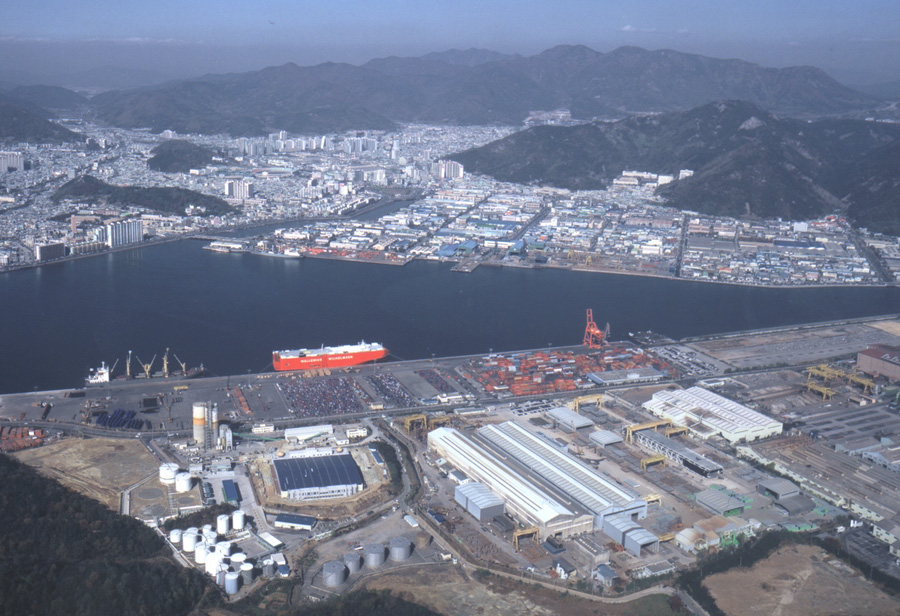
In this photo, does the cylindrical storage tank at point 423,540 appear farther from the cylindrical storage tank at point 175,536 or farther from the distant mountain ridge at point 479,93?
the distant mountain ridge at point 479,93

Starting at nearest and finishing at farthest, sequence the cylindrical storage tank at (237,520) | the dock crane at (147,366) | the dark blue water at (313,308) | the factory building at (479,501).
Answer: the cylindrical storage tank at (237,520), the factory building at (479,501), the dock crane at (147,366), the dark blue water at (313,308)

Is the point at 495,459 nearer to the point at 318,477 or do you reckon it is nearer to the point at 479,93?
the point at 318,477

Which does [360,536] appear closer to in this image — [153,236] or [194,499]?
[194,499]

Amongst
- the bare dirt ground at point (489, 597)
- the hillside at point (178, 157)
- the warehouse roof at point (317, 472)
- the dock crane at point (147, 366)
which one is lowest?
the bare dirt ground at point (489, 597)

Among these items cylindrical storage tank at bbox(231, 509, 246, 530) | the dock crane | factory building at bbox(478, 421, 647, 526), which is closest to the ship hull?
the dock crane

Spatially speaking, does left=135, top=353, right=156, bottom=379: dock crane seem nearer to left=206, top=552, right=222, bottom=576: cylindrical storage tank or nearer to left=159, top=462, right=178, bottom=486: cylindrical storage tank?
left=159, top=462, right=178, bottom=486: cylindrical storage tank

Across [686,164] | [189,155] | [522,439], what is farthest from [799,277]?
[189,155]

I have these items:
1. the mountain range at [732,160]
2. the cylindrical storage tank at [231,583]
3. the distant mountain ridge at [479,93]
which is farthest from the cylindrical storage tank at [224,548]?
the distant mountain ridge at [479,93]

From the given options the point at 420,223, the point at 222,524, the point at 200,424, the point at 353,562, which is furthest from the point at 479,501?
the point at 420,223
